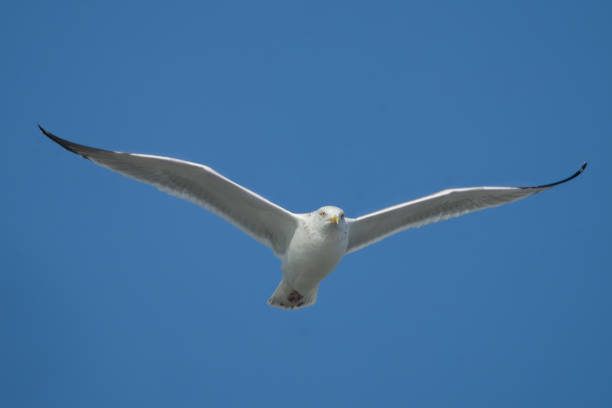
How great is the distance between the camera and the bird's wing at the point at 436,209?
9797 mm

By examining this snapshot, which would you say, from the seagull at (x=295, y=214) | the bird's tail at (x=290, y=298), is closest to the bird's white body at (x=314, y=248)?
the seagull at (x=295, y=214)

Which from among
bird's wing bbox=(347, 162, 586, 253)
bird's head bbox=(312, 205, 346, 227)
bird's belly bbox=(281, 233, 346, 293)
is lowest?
bird's belly bbox=(281, 233, 346, 293)

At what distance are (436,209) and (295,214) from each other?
2124mm

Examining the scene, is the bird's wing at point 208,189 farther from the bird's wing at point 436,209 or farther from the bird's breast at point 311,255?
the bird's wing at point 436,209

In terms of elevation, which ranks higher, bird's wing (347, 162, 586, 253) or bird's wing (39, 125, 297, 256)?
bird's wing (347, 162, 586, 253)

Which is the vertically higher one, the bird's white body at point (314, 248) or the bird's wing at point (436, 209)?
→ the bird's wing at point (436, 209)

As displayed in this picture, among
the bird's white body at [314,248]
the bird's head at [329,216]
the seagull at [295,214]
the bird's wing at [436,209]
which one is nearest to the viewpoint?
the bird's head at [329,216]

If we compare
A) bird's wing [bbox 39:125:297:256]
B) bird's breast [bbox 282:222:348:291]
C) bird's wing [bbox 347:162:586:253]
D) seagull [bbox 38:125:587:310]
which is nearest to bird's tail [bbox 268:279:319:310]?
seagull [bbox 38:125:587:310]

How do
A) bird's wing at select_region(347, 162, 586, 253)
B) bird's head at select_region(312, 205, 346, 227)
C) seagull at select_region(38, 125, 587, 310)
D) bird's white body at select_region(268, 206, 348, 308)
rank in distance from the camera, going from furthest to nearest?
bird's wing at select_region(347, 162, 586, 253) → seagull at select_region(38, 125, 587, 310) → bird's white body at select_region(268, 206, 348, 308) → bird's head at select_region(312, 205, 346, 227)

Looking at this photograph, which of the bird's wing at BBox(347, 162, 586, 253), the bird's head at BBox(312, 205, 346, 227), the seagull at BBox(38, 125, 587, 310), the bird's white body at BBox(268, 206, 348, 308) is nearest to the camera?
the bird's head at BBox(312, 205, 346, 227)

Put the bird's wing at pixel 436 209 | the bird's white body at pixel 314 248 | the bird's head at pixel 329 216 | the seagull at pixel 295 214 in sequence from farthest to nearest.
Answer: the bird's wing at pixel 436 209 → the seagull at pixel 295 214 → the bird's white body at pixel 314 248 → the bird's head at pixel 329 216

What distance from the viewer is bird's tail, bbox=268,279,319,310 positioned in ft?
32.4

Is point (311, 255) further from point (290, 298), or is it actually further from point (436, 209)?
point (436, 209)

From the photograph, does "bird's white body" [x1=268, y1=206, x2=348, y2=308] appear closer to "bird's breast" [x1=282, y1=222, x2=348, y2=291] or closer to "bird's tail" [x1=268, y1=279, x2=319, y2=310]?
"bird's breast" [x1=282, y1=222, x2=348, y2=291]
